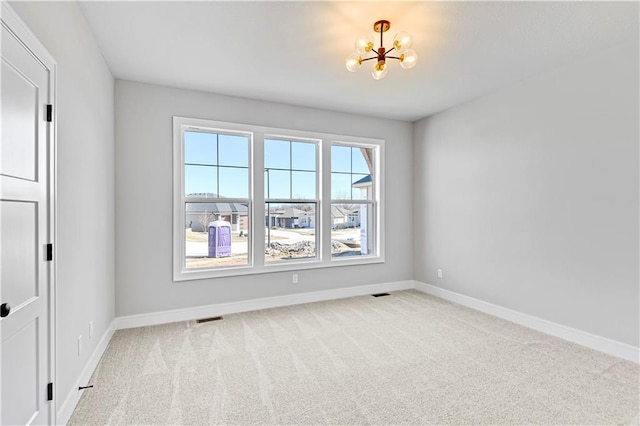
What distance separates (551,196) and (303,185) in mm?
2869

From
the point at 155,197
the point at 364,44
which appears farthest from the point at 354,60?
the point at 155,197

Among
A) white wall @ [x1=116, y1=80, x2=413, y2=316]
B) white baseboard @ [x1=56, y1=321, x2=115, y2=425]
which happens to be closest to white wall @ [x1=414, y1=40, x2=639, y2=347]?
white wall @ [x1=116, y1=80, x2=413, y2=316]

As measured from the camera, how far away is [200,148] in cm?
385

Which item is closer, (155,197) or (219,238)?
(155,197)

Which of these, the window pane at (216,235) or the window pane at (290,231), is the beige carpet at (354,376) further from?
the window pane at (290,231)

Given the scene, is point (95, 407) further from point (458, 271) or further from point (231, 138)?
point (458, 271)

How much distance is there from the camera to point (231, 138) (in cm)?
401

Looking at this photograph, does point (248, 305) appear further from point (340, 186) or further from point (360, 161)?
point (360, 161)

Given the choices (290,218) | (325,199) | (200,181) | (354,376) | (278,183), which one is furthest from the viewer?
(325,199)

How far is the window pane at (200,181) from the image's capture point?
12.4 ft

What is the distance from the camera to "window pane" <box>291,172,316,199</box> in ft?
14.3

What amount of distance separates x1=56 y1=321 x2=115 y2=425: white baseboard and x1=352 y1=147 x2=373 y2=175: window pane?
3.62 metres

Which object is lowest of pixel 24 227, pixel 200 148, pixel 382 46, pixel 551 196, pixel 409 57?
pixel 24 227

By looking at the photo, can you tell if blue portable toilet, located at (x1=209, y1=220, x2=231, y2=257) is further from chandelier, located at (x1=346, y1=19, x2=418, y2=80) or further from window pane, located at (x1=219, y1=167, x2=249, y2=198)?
chandelier, located at (x1=346, y1=19, x2=418, y2=80)
